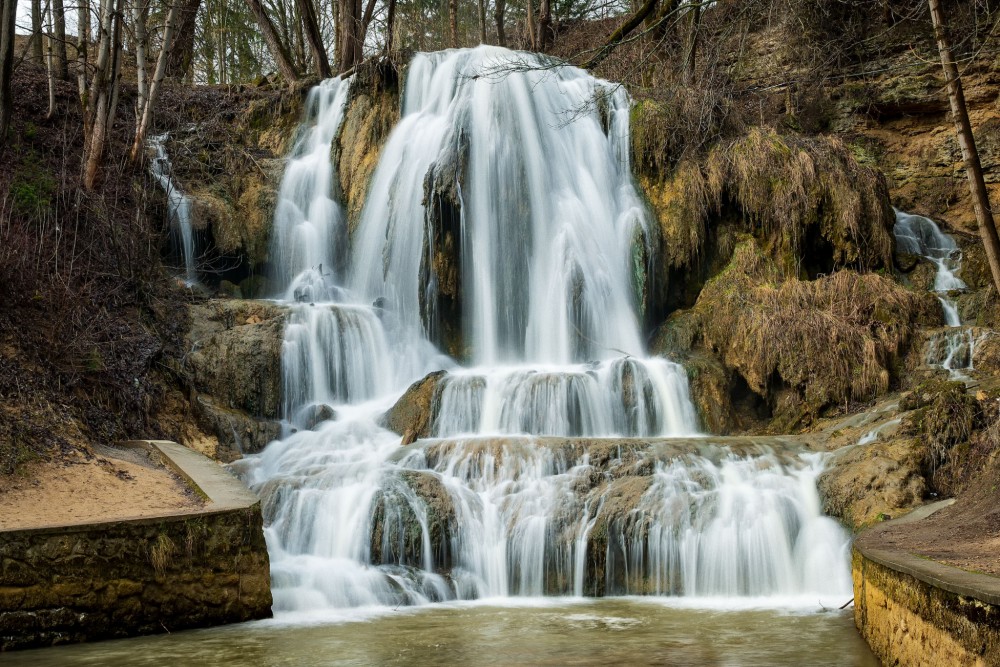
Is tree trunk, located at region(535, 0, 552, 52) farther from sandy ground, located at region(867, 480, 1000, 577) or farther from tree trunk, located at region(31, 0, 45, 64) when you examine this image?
sandy ground, located at region(867, 480, 1000, 577)

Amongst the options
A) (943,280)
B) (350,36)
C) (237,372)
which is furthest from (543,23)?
(237,372)

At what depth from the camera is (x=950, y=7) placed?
18578 millimetres

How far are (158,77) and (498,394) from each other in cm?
742

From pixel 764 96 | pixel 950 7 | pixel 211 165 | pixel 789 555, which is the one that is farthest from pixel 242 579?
pixel 950 7

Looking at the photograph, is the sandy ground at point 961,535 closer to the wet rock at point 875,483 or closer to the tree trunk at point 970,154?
the wet rock at point 875,483

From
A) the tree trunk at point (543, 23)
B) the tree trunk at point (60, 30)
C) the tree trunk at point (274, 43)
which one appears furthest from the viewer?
the tree trunk at point (543, 23)

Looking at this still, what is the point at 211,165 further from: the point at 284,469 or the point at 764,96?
the point at 764,96

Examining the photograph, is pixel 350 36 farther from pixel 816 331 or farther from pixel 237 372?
pixel 816 331

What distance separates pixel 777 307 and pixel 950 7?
977 centimetres

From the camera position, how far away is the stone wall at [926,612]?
13.3 feet

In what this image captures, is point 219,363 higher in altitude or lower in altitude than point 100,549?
higher

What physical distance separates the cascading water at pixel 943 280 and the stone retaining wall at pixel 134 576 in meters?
9.03

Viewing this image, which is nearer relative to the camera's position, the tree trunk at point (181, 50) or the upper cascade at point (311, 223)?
the upper cascade at point (311, 223)

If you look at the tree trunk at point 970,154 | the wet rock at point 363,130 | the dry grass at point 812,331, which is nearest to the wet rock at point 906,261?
the dry grass at point 812,331
